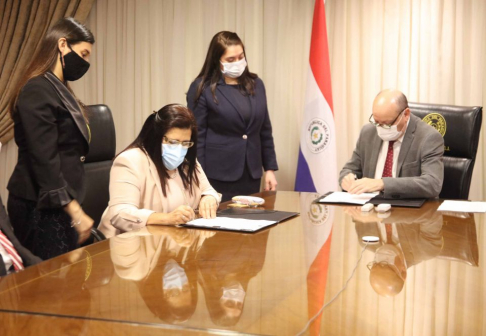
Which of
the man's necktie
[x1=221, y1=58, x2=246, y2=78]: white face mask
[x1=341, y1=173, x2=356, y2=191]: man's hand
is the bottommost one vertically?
[x1=341, y1=173, x2=356, y2=191]: man's hand

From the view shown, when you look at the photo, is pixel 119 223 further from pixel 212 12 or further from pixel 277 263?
pixel 212 12

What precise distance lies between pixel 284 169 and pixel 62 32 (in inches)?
103

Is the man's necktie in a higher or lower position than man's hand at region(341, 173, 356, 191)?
higher

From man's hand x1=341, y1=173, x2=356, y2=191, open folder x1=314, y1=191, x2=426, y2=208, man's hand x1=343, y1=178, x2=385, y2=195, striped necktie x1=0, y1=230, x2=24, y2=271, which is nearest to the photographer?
striped necktie x1=0, y1=230, x2=24, y2=271

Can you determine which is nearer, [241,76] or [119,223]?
[119,223]

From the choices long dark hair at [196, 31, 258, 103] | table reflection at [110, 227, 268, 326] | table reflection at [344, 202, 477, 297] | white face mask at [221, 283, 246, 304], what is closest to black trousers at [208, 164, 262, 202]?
long dark hair at [196, 31, 258, 103]

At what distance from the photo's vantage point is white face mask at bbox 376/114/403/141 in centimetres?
Answer: 305

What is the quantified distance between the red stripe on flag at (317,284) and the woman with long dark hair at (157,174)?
0.71 metres

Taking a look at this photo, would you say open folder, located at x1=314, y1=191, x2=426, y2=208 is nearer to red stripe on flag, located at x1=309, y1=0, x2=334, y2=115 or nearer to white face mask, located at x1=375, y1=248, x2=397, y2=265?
white face mask, located at x1=375, y1=248, x2=397, y2=265

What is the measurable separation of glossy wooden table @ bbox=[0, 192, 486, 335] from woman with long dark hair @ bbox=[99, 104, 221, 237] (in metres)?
0.26

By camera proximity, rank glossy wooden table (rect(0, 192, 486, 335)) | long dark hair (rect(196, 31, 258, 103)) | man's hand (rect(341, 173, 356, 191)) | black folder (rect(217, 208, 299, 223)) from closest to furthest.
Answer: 1. glossy wooden table (rect(0, 192, 486, 335))
2. black folder (rect(217, 208, 299, 223))
3. man's hand (rect(341, 173, 356, 191))
4. long dark hair (rect(196, 31, 258, 103))

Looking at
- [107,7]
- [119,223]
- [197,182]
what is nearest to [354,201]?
[197,182]

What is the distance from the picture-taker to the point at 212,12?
4.95m

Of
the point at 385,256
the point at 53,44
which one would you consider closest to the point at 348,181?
the point at 385,256
